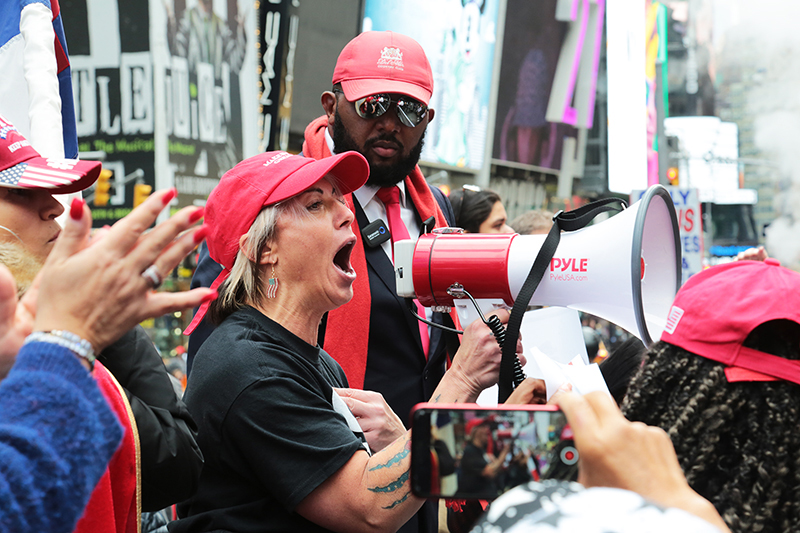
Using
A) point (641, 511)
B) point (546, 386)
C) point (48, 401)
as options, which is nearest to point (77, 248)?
point (48, 401)

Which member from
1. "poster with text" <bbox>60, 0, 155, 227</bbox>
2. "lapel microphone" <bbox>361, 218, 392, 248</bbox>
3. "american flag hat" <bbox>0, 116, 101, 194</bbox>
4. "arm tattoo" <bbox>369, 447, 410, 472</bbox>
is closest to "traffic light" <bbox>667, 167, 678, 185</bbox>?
"poster with text" <bbox>60, 0, 155, 227</bbox>

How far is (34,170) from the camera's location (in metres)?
1.80

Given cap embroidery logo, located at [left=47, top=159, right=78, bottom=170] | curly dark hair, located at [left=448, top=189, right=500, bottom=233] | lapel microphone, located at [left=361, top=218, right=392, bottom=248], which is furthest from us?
curly dark hair, located at [left=448, top=189, right=500, bottom=233]

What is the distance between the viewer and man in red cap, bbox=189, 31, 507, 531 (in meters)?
2.71

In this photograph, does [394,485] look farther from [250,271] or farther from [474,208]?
[474,208]

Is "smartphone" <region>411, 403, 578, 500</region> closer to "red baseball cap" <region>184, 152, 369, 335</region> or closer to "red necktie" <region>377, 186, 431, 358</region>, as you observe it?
"red baseball cap" <region>184, 152, 369, 335</region>

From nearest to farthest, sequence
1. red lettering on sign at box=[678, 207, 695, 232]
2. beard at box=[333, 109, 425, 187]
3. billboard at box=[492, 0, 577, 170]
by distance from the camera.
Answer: beard at box=[333, 109, 425, 187]
red lettering on sign at box=[678, 207, 695, 232]
billboard at box=[492, 0, 577, 170]

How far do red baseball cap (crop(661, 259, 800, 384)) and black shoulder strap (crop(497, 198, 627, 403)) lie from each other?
711 mm

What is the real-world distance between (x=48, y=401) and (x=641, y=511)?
79 cm

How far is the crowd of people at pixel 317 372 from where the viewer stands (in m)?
1.08

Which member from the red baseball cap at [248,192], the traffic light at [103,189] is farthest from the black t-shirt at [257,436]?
the traffic light at [103,189]

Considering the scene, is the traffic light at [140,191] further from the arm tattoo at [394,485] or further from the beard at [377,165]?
the arm tattoo at [394,485]

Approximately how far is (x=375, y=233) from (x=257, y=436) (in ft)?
3.94

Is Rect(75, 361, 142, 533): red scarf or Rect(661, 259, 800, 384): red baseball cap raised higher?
Rect(661, 259, 800, 384): red baseball cap
